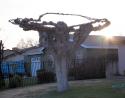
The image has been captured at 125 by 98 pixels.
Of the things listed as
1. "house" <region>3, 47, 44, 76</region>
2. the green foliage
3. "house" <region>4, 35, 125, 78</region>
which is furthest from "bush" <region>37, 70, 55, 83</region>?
"house" <region>3, 47, 44, 76</region>

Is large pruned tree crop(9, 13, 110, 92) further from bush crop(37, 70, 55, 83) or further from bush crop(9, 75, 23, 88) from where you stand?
bush crop(37, 70, 55, 83)

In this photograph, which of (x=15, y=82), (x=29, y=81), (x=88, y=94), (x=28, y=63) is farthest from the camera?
(x=28, y=63)

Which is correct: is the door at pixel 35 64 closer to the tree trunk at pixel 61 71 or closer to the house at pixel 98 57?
the house at pixel 98 57

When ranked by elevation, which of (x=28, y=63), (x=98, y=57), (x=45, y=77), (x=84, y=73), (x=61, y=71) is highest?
(x=98, y=57)

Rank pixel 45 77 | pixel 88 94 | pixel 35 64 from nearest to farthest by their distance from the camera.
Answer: pixel 88 94 → pixel 45 77 → pixel 35 64

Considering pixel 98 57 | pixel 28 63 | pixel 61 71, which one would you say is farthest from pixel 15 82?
pixel 28 63

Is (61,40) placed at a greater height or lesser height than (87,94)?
greater

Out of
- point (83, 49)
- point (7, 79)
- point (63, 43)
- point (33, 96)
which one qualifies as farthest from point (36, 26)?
point (83, 49)

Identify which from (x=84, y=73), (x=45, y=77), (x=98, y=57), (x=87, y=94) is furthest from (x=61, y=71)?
(x=98, y=57)

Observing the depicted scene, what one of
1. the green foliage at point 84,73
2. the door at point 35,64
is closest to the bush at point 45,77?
the green foliage at point 84,73

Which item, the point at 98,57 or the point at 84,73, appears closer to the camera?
the point at 84,73

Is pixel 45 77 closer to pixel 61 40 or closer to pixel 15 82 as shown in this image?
pixel 15 82

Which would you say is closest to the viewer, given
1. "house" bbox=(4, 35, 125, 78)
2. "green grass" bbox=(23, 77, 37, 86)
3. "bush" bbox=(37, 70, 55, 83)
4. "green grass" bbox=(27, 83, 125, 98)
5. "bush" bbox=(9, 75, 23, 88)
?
"green grass" bbox=(27, 83, 125, 98)

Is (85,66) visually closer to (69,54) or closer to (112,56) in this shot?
(112,56)
